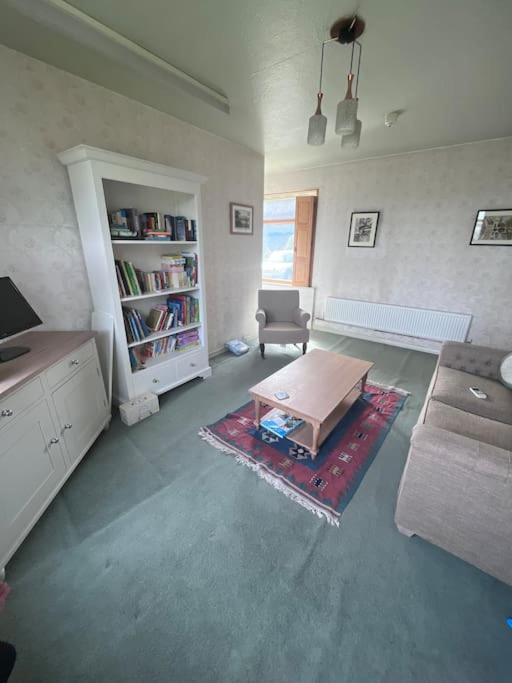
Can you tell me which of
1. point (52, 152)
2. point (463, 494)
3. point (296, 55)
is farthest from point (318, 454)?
point (52, 152)

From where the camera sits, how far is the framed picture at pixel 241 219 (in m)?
3.50

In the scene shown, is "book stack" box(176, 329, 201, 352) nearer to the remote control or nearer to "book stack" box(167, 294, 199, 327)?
"book stack" box(167, 294, 199, 327)

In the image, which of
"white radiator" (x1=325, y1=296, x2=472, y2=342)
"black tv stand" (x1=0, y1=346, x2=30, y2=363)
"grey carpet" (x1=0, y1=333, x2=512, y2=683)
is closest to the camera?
"grey carpet" (x1=0, y1=333, x2=512, y2=683)

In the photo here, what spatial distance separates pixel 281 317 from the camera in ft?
12.7

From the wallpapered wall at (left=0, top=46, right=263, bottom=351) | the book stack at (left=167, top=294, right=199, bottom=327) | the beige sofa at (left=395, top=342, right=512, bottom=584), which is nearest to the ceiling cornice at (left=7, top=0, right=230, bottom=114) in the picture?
the wallpapered wall at (left=0, top=46, right=263, bottom=351)

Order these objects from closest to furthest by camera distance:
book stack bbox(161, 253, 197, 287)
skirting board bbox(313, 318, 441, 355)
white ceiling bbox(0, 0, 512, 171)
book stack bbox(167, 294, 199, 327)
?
white ceiling bbox(0, 0, 512, 171), book stack bbox(161, 253, 197, 287), book stack bbox(167, 294, 199, 327), skirting board bbox(313, 318, 441, 355)

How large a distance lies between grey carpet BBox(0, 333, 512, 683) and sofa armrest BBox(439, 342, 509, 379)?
121cm

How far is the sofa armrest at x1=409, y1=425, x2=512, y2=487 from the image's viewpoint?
114cm

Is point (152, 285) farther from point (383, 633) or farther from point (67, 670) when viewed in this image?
point (383, 633)

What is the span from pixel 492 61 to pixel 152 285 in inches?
111

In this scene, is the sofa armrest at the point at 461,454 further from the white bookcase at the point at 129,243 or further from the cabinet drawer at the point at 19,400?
the white bookcase at the point at 129,243

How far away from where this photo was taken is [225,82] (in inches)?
79.7

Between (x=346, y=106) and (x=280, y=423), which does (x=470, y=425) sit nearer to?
(x=280, y=423)

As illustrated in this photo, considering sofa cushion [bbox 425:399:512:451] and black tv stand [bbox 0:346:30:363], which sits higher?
black tv stand [bbox 0:346:30:363]
